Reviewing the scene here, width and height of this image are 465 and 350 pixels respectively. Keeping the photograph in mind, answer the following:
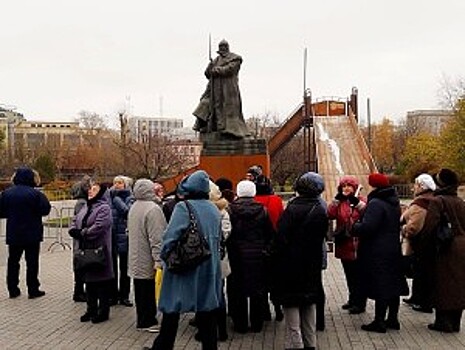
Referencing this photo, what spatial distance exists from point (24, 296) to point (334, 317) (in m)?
4.80

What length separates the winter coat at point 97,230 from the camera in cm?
778

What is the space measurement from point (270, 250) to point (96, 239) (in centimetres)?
253

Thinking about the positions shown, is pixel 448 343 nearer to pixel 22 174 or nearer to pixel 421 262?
pixel 421 262

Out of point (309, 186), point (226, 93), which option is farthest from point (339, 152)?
point (309, 186)

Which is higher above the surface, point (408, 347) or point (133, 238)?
point (133, 238)

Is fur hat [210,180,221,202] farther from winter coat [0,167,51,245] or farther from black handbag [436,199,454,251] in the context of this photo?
winter coat [0,167,51,245]

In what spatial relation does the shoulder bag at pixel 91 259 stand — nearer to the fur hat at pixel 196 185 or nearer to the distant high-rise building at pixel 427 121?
the fur hat at pixel 196 185

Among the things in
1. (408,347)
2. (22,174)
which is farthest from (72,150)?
(408,347)

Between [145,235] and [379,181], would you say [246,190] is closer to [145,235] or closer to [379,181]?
[145,235]

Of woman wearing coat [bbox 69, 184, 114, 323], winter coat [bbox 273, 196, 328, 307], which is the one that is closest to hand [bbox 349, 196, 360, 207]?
winter coat [bbox 273, 196, 328, 307]

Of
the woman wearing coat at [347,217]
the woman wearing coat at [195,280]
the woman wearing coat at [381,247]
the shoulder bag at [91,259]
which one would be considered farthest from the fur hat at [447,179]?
the shoulder bag at [91,259]

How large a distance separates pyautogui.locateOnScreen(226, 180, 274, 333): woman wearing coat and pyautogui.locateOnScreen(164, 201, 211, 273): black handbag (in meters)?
1.45

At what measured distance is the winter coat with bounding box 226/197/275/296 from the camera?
7.01 m

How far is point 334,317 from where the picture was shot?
8.15m
